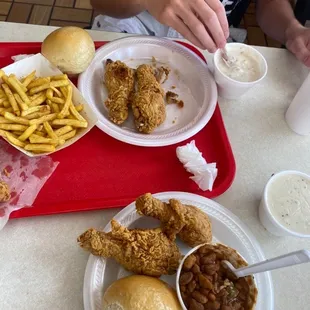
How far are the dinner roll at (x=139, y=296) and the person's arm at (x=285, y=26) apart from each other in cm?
99

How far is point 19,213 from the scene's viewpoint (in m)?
0.98

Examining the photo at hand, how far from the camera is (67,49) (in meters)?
1.13

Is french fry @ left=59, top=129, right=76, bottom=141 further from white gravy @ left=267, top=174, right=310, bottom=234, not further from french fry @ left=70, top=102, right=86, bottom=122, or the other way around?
white gravy @ left=267, top=174, right=310, bottom=234

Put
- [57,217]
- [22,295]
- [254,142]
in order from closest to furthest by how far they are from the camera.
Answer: [22,295]
[57,217]
[254,142]

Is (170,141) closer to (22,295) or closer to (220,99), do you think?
(220,99)

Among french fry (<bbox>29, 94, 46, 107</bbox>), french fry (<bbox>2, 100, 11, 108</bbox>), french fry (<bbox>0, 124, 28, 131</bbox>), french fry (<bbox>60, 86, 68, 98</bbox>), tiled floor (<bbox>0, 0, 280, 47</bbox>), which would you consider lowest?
tiled floor (<bbox>0, 0, 280, 47</bbox>)

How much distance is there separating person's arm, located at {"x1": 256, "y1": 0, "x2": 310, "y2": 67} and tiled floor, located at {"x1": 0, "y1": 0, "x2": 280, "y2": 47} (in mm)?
737

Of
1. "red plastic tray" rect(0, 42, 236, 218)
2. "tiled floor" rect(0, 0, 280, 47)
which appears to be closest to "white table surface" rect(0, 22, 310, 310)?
"red plastic tray" rect(0, 42, 236, 218)

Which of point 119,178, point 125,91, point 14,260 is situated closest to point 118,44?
point 125,91

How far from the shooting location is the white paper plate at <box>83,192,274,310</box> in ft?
2.91

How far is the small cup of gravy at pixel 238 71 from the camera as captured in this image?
124 cm

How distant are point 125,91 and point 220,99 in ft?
1.07

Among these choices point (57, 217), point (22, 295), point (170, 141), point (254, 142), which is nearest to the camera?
point (22, 295)

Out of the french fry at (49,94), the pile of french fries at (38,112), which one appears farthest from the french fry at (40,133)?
the french fry at (49,94)
